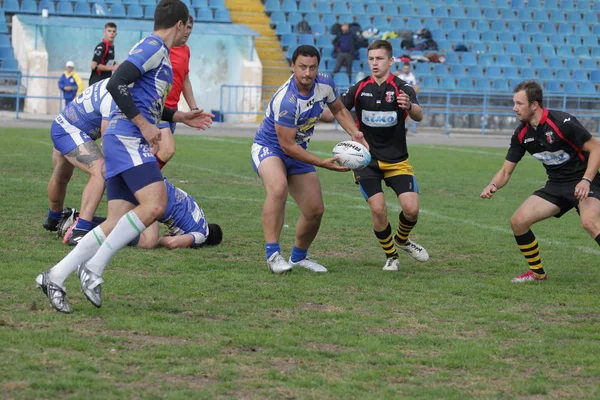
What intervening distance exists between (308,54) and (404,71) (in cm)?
1965

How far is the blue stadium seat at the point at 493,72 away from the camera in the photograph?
33.6m

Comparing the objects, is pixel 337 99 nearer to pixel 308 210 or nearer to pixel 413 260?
pixel 308 210

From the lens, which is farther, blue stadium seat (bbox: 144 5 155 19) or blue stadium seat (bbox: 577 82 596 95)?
blue stadium seat (bbox: 577 82 596 95)

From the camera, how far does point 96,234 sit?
6434 millimetres

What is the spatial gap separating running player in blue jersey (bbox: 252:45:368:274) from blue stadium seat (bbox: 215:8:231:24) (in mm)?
25298

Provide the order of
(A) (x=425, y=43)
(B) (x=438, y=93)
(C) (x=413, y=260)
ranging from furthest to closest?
1. (A) (x=425, y=43)
2. (B) (x=438, y=93)
3. (C) (x=413, y=260)

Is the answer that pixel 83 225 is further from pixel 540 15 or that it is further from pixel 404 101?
pixel 540 15

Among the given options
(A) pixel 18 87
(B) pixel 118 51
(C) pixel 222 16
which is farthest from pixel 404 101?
(C) pixel 222 16

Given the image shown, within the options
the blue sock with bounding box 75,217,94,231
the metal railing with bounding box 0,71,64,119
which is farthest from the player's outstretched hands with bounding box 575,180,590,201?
the metal railing with bounding box 0,71,64,119

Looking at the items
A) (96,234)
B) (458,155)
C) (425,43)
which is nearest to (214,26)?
(425,43)

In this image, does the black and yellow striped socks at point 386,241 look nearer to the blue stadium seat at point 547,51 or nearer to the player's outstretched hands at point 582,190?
the player's outstretched hands at point 582,190

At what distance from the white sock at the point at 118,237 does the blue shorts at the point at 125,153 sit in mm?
328

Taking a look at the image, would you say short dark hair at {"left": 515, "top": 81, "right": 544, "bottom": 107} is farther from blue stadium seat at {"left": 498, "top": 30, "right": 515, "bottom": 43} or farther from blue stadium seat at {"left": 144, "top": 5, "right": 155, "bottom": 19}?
blue stadium seat at {"left": 498, "top": 30, "right": 515, "bottom": 43}

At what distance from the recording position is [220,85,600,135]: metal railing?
29719 mm
